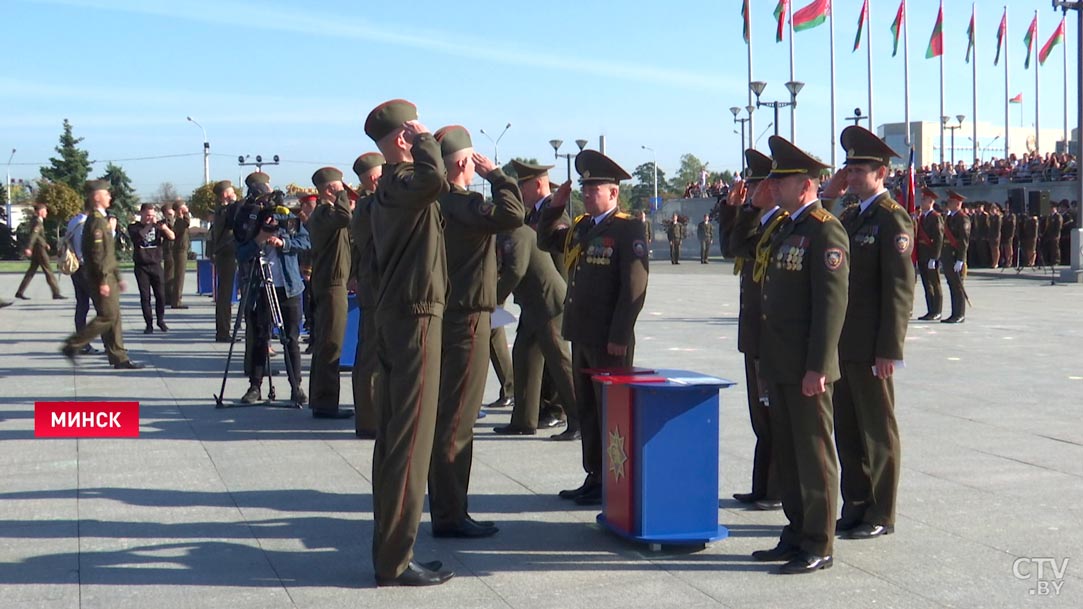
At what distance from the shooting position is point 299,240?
11.8 metres

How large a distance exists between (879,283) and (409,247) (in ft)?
7.85

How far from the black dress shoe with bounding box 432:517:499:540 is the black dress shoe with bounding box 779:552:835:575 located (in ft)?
4.98

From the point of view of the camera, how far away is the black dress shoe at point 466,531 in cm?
606

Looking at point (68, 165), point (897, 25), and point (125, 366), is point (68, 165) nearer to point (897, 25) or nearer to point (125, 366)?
point (897, 25)

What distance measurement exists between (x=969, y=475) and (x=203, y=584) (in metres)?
4.56

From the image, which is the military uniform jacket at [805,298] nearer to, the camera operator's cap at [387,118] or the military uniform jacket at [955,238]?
the camera operator's cap at [387,118]

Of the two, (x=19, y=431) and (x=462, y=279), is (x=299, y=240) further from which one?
(x=462, y=279)

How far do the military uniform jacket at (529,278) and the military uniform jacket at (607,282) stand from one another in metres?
1.46

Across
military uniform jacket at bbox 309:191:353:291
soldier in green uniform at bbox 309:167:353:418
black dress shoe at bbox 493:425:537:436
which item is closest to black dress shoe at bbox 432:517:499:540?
black dress shoe at bbox 493:425:537:436

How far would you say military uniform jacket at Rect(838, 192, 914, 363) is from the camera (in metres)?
5.84

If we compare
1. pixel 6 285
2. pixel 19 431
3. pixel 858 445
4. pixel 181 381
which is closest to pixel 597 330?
pixel 858 445

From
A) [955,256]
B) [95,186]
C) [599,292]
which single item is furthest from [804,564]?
[955,256]

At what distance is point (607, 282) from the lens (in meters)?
6.98

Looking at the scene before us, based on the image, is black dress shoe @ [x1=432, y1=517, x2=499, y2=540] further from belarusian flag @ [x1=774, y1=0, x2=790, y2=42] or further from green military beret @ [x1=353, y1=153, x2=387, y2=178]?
belarusian flag @ [x1=774, y1=0, x2=790, y2=42]
